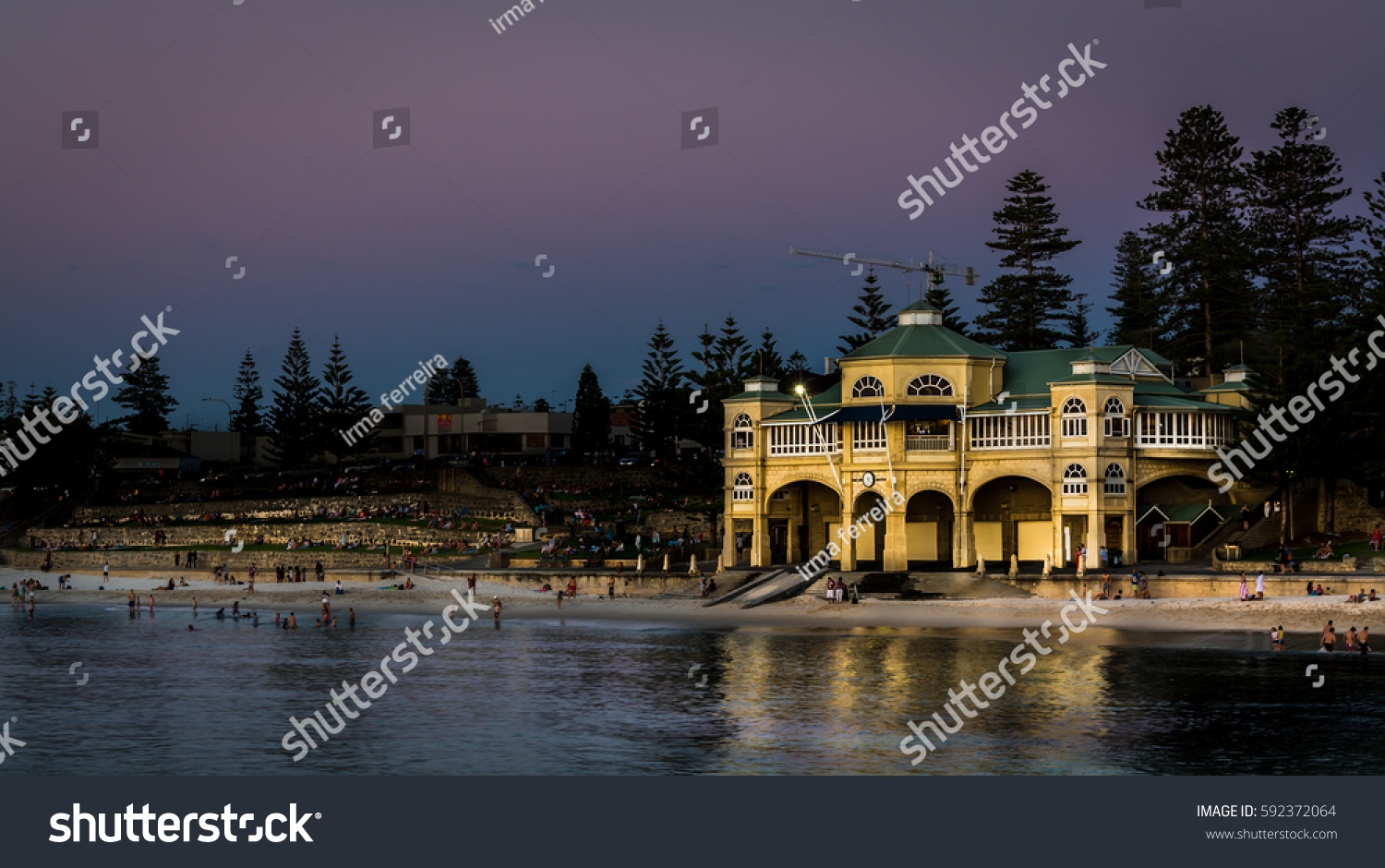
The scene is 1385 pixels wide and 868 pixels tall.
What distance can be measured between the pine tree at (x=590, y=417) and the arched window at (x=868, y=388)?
45.4 metres

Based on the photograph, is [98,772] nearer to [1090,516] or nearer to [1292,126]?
[1090,516]

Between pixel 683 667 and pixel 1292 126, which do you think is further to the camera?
pixel 1292 126

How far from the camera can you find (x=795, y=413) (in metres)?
59.5

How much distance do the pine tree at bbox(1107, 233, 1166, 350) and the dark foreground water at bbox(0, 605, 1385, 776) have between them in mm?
34876

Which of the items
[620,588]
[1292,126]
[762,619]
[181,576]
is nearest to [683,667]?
[762,619]

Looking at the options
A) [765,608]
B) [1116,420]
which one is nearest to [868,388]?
[1116,420]

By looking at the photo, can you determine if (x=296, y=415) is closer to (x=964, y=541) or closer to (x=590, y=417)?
(x=590, y=417)

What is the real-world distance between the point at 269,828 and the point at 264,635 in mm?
30661

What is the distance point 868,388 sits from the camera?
57062 mm

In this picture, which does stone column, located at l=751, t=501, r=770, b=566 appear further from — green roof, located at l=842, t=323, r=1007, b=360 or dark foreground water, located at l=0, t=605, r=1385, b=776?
dark foreground water, located at l=0, t=605, r=1385, b=776

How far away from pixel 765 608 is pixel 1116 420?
596 inches

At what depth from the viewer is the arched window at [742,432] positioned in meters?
59.9

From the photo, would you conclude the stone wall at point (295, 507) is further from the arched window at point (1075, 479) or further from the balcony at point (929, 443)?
the arched window at point (1075, 479)

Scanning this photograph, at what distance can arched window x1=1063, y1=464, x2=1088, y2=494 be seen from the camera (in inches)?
2077
